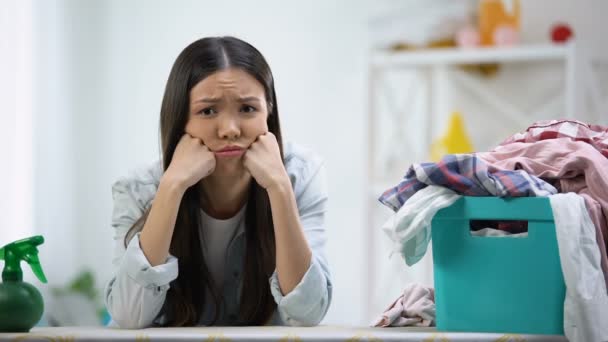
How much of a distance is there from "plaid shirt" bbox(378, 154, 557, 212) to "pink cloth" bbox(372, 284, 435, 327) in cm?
22

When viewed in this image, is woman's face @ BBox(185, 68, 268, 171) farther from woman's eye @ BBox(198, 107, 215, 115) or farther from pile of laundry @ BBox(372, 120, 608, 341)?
pile of laundry @ BBox(372, 120, 608, 341)

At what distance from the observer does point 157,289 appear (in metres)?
1.43

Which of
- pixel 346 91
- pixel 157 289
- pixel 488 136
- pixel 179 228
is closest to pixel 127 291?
pixel 157 289

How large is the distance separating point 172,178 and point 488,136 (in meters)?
2.07

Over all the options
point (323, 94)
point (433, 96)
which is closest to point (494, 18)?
point (433, 96)

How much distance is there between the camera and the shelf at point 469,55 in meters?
2.98

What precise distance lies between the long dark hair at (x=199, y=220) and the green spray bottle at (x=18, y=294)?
10.1 inches

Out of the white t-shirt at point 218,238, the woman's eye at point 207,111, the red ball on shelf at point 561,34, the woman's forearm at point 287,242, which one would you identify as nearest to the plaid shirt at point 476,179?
the woman's forearm at point 287,242

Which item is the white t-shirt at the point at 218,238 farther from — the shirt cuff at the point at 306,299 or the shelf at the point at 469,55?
the shelf at the point at 469,55

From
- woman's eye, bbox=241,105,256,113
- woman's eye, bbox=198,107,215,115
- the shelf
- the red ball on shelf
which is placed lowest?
woman's eye, bbox=198,107,215,115

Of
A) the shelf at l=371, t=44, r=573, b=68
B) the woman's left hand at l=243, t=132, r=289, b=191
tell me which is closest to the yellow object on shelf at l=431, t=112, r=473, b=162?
the shelf at l=371, t=44, r=573, b=68

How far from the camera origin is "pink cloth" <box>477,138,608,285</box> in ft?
3.76

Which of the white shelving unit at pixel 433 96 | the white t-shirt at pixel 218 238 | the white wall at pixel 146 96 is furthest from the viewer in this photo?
the white wall at pixel 146 96

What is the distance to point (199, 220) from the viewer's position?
5.34 ft
